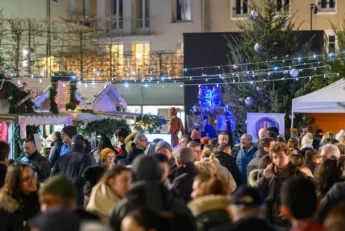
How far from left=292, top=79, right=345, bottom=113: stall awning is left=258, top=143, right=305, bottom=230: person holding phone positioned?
10.1 m

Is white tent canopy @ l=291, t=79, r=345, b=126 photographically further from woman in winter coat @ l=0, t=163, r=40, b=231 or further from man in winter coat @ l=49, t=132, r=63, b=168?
woman in winter coat @ l=0, t=163, r=40, b=231

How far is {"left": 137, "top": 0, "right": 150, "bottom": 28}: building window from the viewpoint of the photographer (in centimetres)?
4441

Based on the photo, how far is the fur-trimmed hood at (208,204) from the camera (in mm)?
6648

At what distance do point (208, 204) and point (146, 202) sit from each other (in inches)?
23.4

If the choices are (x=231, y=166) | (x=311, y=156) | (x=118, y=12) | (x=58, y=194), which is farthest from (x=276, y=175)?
(x=118, y=12)

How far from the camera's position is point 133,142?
1423 centimetres

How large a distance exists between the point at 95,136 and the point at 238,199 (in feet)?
51.1

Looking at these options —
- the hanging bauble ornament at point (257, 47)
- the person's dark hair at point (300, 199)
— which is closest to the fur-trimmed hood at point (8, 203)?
the person's dark hair at point (300, 199)

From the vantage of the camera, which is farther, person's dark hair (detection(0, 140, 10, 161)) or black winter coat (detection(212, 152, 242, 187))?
black winter coat (detection(212, 152, 242, 187))

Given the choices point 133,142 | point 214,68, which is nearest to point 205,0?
point 214,68

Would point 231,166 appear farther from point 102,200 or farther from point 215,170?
point 102,200

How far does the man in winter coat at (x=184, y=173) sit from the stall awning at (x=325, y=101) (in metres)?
10.8

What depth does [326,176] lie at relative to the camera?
8.62m

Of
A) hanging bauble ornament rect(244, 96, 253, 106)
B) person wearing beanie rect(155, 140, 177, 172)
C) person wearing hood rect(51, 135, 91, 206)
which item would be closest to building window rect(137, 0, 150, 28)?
hanging bauble ornament rect(244, 96, 253, 106)
